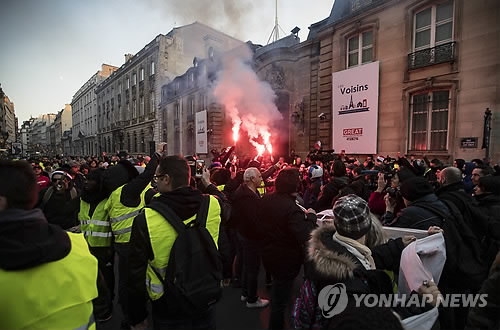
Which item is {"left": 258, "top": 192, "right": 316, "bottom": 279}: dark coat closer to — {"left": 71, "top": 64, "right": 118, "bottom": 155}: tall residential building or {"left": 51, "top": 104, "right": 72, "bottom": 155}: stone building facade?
{"left": 71, "top": 64, "right": 118, "bottom": 155}: tall residential building

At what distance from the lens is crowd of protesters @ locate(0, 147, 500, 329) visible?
4.36 ft

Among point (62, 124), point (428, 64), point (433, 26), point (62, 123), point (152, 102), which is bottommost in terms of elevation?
point (428, 64)

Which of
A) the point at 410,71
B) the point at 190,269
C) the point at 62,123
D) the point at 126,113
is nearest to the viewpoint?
the point at 190,269

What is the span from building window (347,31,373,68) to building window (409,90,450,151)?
2.92m

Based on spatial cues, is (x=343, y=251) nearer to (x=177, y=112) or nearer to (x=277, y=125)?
(x=277, y=125)

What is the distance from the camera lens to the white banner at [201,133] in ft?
69.9

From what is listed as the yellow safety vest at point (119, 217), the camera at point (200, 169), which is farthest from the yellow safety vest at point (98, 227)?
the camera at point (200, 169)

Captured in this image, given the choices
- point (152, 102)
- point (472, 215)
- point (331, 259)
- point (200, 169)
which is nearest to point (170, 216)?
point (331, 259)

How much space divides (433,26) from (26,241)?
12374 millimetres

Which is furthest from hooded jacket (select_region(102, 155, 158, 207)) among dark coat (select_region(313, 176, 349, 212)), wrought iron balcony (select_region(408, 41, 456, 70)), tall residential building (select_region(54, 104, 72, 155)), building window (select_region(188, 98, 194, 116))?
tall residential building (select_region(54, 104, 72, 155))

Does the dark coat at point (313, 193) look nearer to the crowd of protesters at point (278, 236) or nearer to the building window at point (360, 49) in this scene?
the crowd of protesters at point (278, 236)

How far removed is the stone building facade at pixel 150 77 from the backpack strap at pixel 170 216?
995 inches

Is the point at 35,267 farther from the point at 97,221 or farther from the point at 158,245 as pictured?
the point at 97,221

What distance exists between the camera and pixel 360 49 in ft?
37.2
